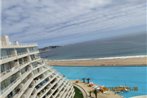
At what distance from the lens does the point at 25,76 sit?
2336 centimetres

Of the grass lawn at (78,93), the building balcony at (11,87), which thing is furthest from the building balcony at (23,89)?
the grass lawn at (78,93)

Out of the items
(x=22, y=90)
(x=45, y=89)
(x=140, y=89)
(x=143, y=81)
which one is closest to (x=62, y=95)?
(x=45, y=89)

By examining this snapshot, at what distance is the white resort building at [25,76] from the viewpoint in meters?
18.7

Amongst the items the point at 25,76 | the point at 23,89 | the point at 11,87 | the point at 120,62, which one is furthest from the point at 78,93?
the point at 120,62

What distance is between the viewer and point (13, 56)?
21.6 meters

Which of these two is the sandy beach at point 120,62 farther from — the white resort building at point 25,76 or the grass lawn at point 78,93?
the white resort building at point 25,76

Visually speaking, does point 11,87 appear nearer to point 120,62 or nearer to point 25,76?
point 25,76

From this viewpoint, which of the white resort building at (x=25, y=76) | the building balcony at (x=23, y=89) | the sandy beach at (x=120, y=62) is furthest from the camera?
the sandy beach at (x=120, y=62)

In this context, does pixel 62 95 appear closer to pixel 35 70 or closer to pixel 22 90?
pixel 35 70

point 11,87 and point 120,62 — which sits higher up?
point 11,87

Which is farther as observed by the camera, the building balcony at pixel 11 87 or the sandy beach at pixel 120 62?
the sandy beach at pixel 120 62

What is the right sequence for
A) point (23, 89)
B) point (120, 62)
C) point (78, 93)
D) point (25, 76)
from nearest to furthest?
1. point (23, 89)
2. point (25, 76)
3. point (78, 93)
4. point (120, 62)

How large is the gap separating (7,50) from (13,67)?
1793 mm

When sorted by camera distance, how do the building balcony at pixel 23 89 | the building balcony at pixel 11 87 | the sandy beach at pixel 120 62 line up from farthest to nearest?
the sandy beach at pixel 120 62 < the building balcony at pixel 23 89 < the building balcony at pixel 11 87
